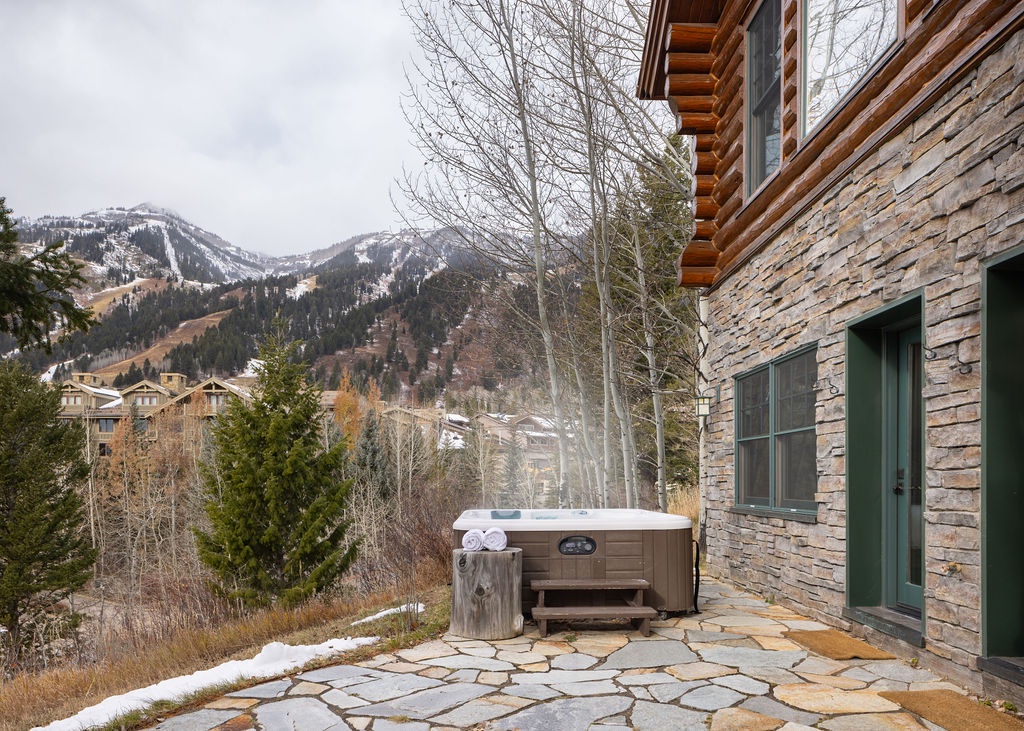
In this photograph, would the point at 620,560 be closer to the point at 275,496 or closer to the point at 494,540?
the point at 494,540

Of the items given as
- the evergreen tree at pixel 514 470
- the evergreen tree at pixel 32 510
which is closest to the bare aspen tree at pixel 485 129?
the evergreen tree at pixel 32 510

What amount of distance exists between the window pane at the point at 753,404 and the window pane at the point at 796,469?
0.38 meters

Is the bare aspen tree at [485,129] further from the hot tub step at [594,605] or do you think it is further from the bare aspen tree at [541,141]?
the hot tub step at [594,605]

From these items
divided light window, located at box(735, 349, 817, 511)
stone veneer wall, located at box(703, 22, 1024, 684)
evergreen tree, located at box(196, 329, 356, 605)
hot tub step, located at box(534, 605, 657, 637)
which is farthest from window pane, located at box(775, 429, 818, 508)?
evergreen tree, located at box(196, 329, 356, 605)

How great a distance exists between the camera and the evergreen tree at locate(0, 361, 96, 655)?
1544 cm

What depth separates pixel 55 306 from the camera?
10375 millimetres

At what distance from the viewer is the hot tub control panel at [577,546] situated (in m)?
5.35

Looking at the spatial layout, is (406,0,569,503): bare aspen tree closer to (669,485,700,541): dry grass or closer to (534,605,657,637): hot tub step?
(669,485,700,541): dry grass

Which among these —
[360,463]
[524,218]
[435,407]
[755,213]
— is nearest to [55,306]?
[524,218]

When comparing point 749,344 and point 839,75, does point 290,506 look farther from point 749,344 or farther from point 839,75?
point 839,75

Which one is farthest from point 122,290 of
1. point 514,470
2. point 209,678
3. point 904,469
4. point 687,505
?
point 904,469

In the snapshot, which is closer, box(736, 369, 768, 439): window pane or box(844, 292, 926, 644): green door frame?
box(844, 292, 926, 644): green door frame

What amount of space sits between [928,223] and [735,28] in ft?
12.7

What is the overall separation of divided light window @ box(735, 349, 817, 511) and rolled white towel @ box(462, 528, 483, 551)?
2368 mm
